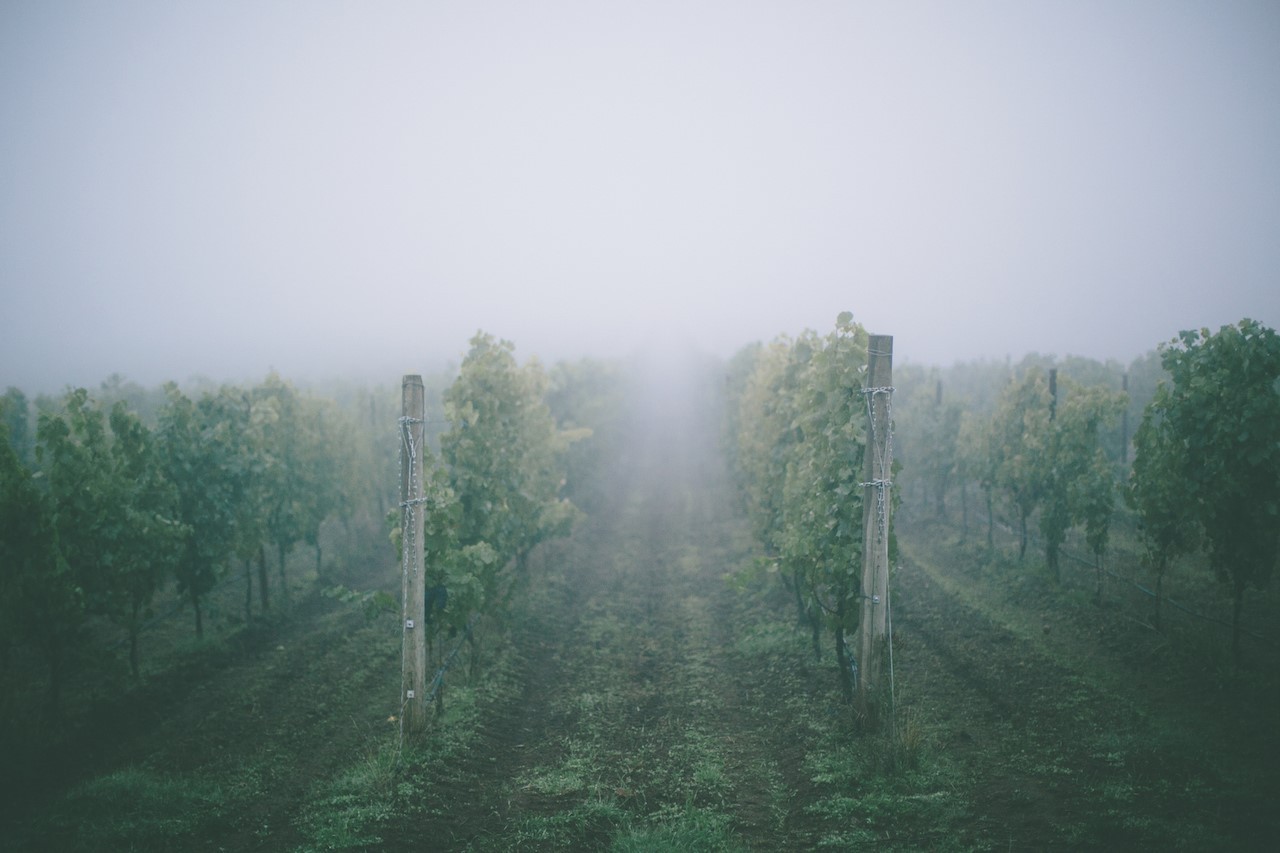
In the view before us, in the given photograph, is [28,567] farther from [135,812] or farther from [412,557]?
[412,557]

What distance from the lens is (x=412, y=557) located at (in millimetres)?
9195

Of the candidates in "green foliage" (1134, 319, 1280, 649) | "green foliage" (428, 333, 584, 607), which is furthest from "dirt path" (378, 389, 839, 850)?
"green foliage" (1134, 319, 1280, 649)

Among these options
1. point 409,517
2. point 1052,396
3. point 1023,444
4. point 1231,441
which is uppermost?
point 1052,396

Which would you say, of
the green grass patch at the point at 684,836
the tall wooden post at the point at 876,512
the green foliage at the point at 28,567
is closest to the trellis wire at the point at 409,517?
the green grass patch at the point at 684,836

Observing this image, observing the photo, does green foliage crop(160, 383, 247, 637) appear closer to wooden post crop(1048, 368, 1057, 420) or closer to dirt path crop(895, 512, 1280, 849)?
dirt path crop(895, 512, 1280, 849)

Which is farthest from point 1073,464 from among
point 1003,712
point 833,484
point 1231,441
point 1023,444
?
point 833,484

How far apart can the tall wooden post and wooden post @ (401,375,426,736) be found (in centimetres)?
650

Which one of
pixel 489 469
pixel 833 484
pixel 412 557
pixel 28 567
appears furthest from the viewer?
pixel 489 469

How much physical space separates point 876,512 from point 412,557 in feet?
22.3

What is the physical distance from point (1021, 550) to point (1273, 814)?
12.7 meters

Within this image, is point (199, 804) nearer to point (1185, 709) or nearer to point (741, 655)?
point (741, 655)

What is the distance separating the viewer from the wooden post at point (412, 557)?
30.0 ft

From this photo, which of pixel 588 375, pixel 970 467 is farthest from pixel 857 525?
pixel 588 375

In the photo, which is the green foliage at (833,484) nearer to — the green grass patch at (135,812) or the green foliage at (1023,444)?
the green grass patch at (135,812)
